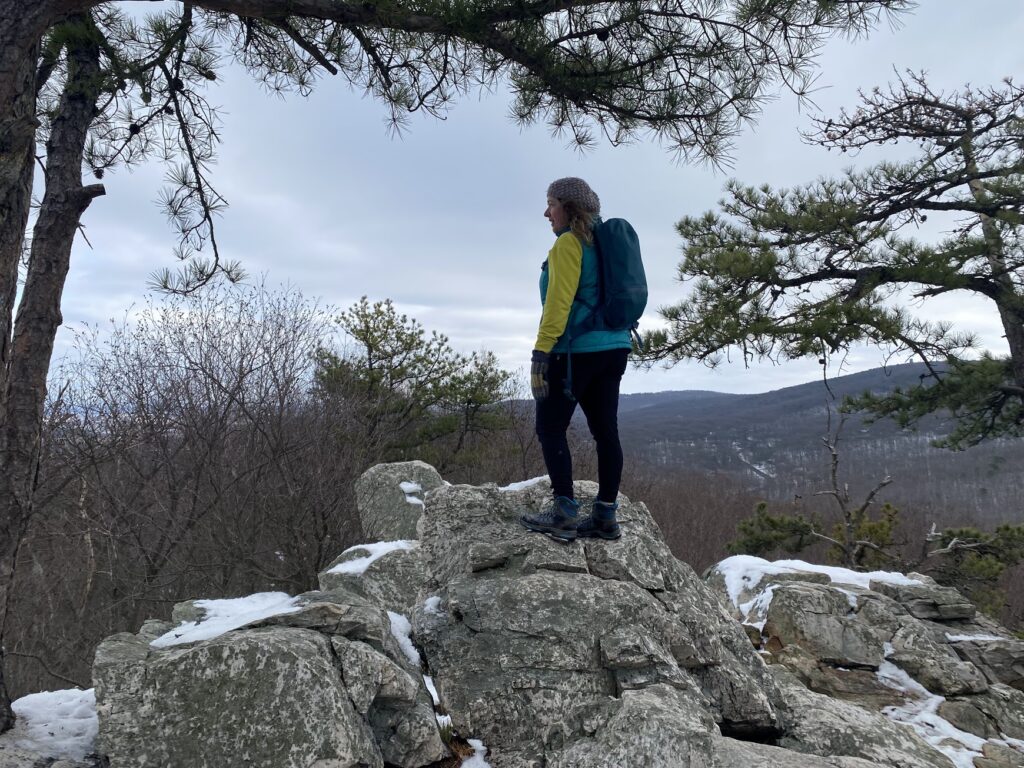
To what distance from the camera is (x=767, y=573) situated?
20.6 feet

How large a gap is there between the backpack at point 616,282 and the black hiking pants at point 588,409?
0.15 metres

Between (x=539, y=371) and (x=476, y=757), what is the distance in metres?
1.73

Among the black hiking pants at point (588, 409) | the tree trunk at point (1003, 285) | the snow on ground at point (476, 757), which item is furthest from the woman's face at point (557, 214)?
the tree trunk at point (1003, 285)

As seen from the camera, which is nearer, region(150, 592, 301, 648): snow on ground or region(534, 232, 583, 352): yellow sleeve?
region(150, 592, 301, 648): snow on ground

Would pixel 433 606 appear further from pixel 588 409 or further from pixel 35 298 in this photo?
pixel 35 298

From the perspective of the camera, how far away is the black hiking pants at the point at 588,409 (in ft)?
11.8

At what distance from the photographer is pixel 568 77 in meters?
3.74

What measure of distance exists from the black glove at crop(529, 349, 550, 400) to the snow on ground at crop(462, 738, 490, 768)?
1.58 m

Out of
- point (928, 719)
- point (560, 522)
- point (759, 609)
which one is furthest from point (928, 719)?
point (560, 522)

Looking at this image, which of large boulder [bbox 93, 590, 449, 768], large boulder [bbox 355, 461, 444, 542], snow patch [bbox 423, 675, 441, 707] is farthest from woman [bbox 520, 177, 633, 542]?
large boulder [bbox 355, 461, 444, 542]

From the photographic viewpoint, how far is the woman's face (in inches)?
143

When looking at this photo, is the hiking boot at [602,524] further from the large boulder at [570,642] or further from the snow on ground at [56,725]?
the snow on ground at [56,725]

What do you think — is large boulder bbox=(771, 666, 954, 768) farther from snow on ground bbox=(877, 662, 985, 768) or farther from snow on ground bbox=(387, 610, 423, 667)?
snow on ground bbox=(387, 610, 423, 667)

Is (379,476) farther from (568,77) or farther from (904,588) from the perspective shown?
(568,77)
